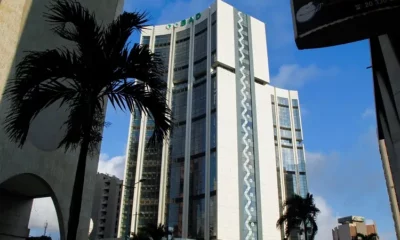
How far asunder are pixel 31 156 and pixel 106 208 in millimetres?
109325

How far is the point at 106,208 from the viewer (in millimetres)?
122312

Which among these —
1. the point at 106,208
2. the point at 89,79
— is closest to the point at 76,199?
the point at 89,79

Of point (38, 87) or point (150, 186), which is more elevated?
point (150, 186)

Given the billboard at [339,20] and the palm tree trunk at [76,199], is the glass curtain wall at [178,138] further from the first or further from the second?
the palm tree trunk at [76,199]

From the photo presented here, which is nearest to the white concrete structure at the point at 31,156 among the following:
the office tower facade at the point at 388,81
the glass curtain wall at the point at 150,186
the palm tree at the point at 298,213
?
the office tower facade at the point at 388,81

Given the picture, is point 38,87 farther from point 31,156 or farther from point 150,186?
point 150,186

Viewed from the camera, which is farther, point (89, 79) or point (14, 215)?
point (14, 215)

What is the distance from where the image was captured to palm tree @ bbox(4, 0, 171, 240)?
7570mm

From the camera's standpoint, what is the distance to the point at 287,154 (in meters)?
130

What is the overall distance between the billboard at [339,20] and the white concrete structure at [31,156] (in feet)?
45.0

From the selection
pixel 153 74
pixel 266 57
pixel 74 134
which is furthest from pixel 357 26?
pixel 266 57

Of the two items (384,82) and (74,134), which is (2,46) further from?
(384,82)

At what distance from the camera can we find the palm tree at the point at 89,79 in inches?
298

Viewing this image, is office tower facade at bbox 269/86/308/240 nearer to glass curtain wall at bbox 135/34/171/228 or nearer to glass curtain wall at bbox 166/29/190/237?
glass curtain wall at bbox 166/29/190/237
